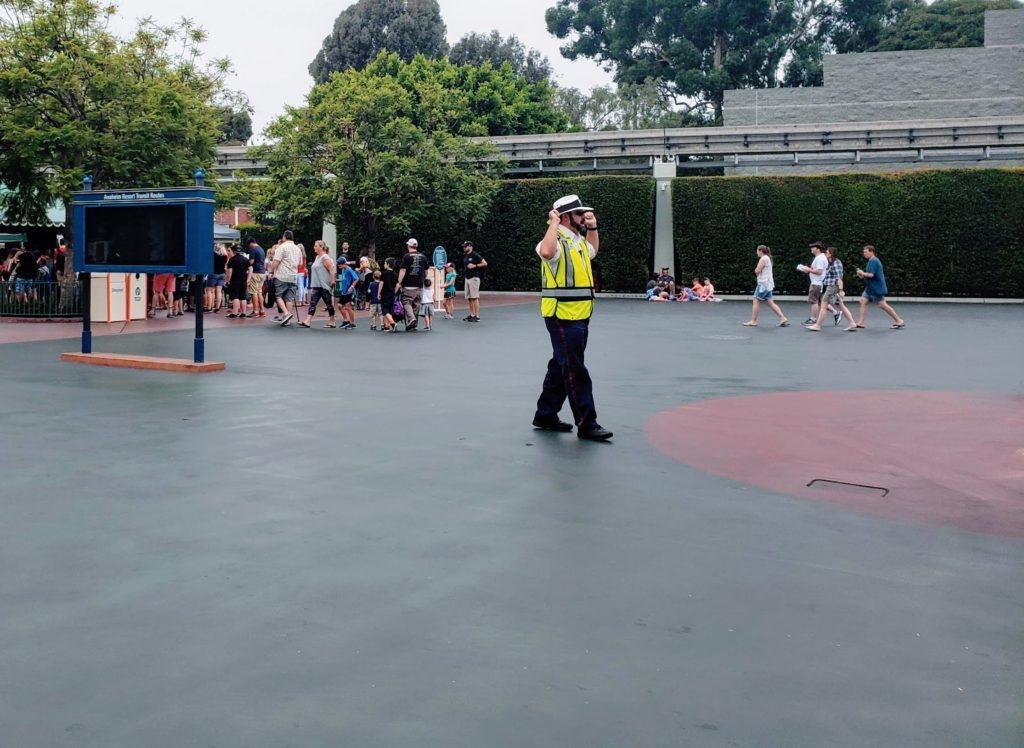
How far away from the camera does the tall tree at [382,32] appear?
68062 millimetres

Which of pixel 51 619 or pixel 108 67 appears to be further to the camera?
pixel 108 67

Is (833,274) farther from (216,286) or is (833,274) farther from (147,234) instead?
(216,286)

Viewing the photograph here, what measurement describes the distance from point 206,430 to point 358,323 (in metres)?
13.3

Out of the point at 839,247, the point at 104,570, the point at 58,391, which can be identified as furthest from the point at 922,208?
the point at 104,570

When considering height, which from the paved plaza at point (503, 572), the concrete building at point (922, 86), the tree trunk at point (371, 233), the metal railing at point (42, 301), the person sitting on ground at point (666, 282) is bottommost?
the paved plaza at point (503, 572)

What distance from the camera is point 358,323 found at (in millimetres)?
22109

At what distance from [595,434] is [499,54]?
207 ft

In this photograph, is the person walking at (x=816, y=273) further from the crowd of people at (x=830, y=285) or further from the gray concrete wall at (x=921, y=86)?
the gray concrete wall at (x=921, y=86)

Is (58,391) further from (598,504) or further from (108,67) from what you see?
(108,67)

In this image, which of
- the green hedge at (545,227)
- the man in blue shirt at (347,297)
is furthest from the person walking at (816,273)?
the green hedge at (545,227)

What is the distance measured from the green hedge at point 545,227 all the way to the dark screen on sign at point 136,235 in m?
21.8

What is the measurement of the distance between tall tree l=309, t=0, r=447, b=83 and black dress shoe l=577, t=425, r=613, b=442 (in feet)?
205

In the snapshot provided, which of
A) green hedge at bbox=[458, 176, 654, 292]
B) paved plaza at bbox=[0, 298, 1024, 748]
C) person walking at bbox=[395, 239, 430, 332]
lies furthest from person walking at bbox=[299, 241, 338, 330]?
green hedge at bbox=[458, 176, 654, 292]

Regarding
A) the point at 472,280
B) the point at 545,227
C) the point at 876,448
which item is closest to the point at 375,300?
the point at 472,280
